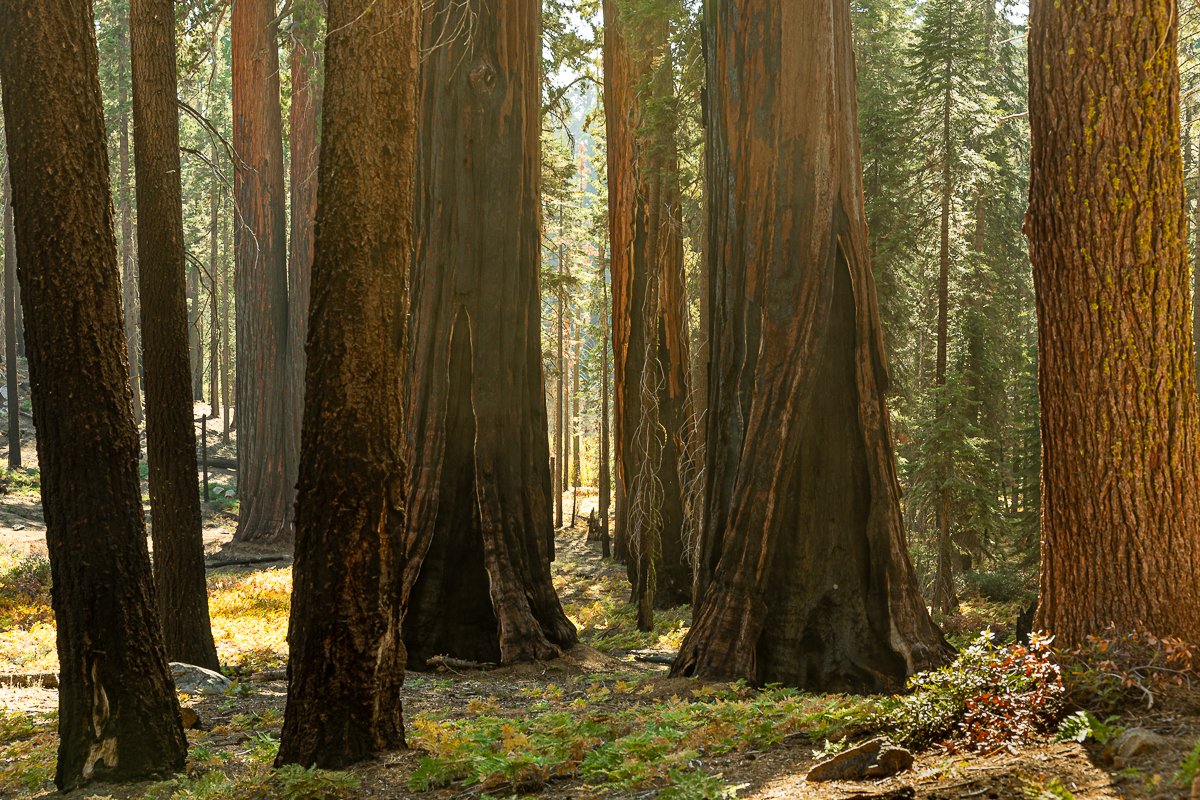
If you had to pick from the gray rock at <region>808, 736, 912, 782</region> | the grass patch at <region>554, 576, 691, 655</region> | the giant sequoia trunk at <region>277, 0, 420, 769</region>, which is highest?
the giant sequoia trunk at <region>277, 0, 420, 769</region>

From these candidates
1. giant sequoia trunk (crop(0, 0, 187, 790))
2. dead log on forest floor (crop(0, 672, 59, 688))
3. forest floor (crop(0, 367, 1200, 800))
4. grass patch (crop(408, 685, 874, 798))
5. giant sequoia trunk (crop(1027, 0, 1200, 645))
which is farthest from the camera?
dead log on forest floor (crop(0, 672, 59, 688))

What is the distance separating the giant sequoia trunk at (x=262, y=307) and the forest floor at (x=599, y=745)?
9830mm

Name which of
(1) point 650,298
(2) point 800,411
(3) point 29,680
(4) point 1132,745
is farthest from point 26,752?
(1) point 650,298

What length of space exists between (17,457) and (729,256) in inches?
1185

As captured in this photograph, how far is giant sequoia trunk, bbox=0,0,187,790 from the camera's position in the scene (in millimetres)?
5391

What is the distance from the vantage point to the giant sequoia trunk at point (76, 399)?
5391 mm

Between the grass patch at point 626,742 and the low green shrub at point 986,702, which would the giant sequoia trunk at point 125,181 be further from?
the low green shrub at point 986,702

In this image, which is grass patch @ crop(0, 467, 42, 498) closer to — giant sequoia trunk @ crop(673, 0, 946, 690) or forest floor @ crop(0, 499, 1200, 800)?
forest floor @ crop(0, 499, 1200, 800)

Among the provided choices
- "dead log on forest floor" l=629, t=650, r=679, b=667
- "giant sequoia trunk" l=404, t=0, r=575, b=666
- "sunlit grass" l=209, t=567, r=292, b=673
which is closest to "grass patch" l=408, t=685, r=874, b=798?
"giant sequoia trunk" l=404, t=0, r=575, b=666

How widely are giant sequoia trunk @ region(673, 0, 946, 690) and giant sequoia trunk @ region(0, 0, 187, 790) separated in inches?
154

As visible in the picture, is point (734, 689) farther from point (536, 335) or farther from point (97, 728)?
point (536, 335)

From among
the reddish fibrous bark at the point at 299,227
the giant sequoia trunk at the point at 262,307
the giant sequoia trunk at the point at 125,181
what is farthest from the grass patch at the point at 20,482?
the reddish fibrous bark at the point at 299,227

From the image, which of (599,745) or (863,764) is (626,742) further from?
(863,764)

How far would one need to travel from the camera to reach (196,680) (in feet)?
26.7
